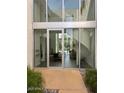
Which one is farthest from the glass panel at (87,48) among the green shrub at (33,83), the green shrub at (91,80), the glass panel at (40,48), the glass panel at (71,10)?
the green shrub at (33,83)

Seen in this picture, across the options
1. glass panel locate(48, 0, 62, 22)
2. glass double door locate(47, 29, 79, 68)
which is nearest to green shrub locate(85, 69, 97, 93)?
glass double door locate(47, 29, 79, 68)

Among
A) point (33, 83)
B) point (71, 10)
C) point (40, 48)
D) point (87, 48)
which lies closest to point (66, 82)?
point (33, 83)

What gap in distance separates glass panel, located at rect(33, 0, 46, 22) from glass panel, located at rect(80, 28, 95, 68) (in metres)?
2.69

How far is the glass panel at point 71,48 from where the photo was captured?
44.4ft

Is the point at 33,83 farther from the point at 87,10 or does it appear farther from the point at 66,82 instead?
the point at 87,10

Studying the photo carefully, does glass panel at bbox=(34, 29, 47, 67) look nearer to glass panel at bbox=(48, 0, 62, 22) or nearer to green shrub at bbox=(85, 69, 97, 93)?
glass panel at bbox=(48, 0, 62, 22)

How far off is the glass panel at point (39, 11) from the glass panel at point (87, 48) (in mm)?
2694

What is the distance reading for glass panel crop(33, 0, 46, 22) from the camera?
13.6 metres

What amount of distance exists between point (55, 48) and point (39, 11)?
261cm

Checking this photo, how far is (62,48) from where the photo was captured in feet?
45.2

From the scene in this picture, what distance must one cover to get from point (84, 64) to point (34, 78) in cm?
631

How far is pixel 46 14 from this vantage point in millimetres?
13531
